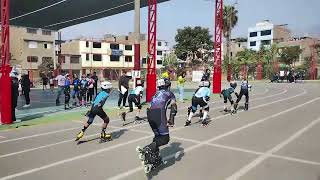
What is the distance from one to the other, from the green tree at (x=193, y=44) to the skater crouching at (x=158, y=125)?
60576mm

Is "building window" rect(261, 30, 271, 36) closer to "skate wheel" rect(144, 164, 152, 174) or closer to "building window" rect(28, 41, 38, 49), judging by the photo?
"building window" rect(28, 41, 38, 49)

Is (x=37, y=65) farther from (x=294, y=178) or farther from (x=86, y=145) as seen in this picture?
(x=294, y=178)

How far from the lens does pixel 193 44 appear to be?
2667 inches

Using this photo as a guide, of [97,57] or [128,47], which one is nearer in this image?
[97,57]

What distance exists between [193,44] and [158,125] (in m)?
61.2

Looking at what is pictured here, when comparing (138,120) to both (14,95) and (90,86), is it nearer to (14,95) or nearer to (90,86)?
(14,95)

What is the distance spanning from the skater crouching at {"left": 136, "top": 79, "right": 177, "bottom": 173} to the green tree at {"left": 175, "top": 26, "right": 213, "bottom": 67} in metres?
60.6

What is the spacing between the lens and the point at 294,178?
6930 millimetres

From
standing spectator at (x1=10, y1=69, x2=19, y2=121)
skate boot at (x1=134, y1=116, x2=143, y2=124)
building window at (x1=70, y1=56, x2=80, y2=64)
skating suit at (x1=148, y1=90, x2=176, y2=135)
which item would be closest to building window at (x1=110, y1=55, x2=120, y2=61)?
building window at (x1=70, y1=56, x2=80, y2=64)

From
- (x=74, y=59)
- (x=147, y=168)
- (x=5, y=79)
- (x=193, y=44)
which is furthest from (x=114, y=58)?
(x=147, y=168)

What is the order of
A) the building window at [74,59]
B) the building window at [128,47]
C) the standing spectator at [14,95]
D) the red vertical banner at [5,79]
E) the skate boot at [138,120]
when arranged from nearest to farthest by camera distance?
1. the red vertical banner at [5,79]
2. the standing spectator at [14,95]
3. the skate boot at [138,120]
4. the building window at [74,59]
5. the building window at [128,47]

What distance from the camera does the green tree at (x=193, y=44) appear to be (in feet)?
222

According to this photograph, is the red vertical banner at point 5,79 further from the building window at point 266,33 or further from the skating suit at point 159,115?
the building window at point 266,33

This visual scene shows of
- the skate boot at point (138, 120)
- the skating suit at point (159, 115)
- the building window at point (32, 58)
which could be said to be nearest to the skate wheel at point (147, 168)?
the skating suit at point (159, 115)
